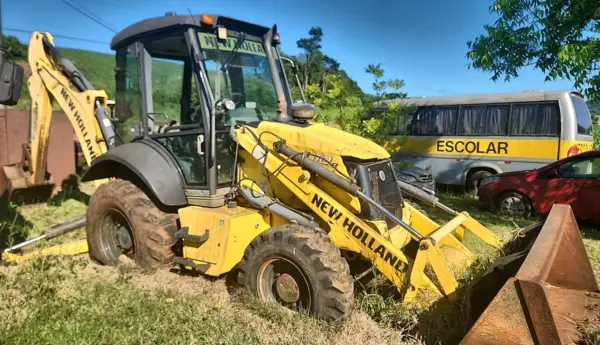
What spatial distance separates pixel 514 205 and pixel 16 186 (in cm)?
905

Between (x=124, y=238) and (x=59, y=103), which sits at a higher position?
(x=59, y=103)

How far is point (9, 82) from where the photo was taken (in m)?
3.90

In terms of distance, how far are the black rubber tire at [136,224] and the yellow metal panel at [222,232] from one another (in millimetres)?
274

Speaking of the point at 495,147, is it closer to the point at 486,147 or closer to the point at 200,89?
the point at 486,147

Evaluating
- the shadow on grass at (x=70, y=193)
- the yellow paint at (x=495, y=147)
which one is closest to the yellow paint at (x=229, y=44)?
the shadow on grass at (x=70, y=193)

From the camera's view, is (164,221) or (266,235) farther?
(164,221)

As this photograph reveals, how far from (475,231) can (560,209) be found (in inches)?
30.5

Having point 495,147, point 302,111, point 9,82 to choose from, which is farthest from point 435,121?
point 9,82

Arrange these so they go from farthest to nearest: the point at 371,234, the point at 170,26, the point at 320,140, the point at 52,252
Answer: the point at 52,252 < the point at 170,26 < the point at 320,140 < the point at 371,234

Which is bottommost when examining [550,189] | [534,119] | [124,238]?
[124,238]

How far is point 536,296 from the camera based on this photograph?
2.56 metres

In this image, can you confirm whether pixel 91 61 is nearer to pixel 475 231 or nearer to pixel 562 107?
pixel 562 107

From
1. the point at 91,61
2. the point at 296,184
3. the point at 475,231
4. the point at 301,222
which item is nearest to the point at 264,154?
the point at 296,184

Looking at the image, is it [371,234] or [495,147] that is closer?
[371,234]
